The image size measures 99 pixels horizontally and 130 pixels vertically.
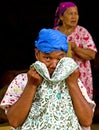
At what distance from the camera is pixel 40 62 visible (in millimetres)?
2242

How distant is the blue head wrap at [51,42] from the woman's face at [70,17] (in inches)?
71.4

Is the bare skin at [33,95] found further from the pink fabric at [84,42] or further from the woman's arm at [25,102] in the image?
the pink fabric at [84,42]

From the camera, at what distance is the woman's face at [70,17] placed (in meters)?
4.08

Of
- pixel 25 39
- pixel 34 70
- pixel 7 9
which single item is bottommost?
pixel 25 39

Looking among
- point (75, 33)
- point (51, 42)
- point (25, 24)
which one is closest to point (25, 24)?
point (25, 24)

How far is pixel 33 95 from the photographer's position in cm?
223

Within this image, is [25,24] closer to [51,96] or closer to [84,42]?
[84,42]

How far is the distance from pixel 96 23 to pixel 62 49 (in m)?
4.29

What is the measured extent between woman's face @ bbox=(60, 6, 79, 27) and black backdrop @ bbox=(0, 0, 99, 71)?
2236 millimetres

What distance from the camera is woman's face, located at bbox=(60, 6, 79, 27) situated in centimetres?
408

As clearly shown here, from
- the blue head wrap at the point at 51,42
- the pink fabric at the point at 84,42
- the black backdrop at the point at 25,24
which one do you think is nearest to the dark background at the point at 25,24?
the black backdrop at the point at 25,24

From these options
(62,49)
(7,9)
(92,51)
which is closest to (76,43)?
(92,51)

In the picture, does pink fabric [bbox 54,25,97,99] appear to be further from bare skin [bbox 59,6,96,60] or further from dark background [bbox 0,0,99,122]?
dark background [bbox 0,0,99,122]

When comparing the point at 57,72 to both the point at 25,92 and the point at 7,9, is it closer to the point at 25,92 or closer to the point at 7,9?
the point at 25,92
